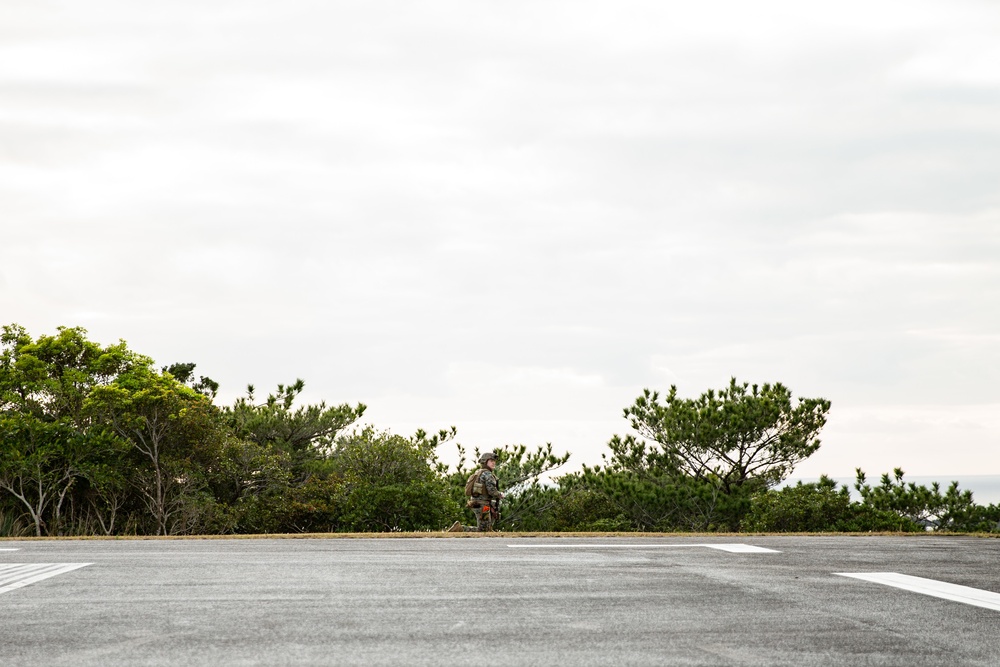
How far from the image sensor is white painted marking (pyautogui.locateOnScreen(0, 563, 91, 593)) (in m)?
7.63

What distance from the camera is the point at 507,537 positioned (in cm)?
1504

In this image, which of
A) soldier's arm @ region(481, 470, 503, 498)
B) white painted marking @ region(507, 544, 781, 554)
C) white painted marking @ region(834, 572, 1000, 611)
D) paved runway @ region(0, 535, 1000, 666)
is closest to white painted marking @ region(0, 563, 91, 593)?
paved runway @ region(0, 535, 1000, 666)

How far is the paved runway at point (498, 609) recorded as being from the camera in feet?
15.8

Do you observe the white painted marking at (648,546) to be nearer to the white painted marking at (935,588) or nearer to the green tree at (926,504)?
the white painted marking at (935,588)

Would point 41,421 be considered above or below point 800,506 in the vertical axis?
above

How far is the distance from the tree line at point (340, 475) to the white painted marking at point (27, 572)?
59.7 feet

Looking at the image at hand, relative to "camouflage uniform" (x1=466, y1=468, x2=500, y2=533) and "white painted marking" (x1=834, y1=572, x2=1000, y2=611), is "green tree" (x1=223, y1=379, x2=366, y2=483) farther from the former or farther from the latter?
"white painted marking" (x1=834, y1=572, x2=1000, y2=611)

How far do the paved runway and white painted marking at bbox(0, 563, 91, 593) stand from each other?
2 centimetres

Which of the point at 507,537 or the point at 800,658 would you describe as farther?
the point at 507,537

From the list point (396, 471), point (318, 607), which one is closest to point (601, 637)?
point (318, 607)

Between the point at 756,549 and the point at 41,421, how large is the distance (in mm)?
21997

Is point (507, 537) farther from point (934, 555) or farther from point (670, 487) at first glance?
point (670, 487)

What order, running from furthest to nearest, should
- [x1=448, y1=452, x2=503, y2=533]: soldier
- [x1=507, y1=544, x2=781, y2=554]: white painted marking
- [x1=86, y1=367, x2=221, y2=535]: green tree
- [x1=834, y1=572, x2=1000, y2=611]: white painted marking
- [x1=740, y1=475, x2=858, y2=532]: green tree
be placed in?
1. [x1=86, y1=367, x2=221, y2=535]: green tree
2. [x1=740, y1=475, x2=858, y2=532]: green tree
3. [x1=448, y1=452, x2=503, y2=533]: soldier
4. [x1=507, y1=544, x2=781, y2=554]: white painted marking
5. [x1=834, y1=572, x2=1000, y2=611]: white painted marking

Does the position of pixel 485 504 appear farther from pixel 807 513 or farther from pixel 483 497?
pixel 807 513
